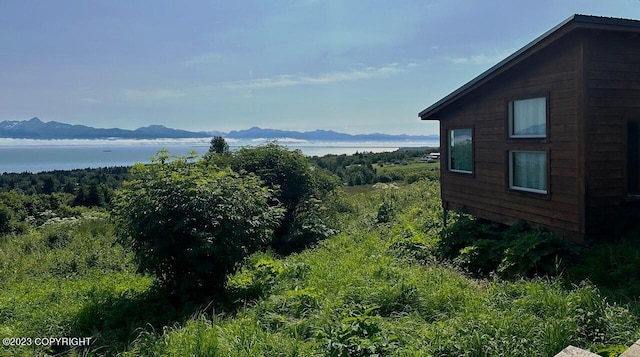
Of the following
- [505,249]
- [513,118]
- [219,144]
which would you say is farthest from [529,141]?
[219,144]

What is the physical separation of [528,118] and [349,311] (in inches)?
210

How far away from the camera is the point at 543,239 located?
6320 mm

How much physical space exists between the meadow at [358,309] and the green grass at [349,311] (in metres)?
0.01

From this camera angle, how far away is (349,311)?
4.36 metres

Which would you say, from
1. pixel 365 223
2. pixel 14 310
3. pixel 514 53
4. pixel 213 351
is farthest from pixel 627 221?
pixel 14 310

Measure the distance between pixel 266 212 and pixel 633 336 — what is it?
5.10 m

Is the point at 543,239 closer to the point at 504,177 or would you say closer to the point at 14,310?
the point at 504,177

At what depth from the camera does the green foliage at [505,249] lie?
6.07m

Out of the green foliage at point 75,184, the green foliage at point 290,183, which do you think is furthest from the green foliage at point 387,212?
the green foliage at point 75,184

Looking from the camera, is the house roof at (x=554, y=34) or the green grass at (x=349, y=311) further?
the house roof at (x=554, y=34)

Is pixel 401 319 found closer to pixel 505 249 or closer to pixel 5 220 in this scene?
pixel 505 249

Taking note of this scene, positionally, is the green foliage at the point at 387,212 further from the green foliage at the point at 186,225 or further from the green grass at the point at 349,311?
the green foliage at the point at 186,225

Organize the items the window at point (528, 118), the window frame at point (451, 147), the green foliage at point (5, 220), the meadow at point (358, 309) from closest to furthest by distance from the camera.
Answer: the meadow at point (358, 309) → the window at point (528, 118) → the window frame at point (451, 147) → the green foliage at point (5, 220)

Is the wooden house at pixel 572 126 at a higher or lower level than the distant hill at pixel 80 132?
lower
